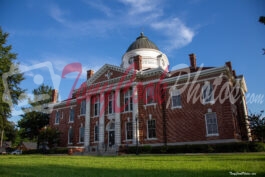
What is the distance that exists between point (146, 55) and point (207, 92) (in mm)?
15307

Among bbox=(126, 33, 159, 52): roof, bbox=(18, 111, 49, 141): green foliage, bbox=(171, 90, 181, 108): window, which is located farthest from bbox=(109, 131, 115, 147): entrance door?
bbox=(18, 111, 49, 141): green foliage

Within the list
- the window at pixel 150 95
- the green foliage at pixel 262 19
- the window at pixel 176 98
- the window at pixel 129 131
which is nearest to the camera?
the green foliage at pixel 262 19

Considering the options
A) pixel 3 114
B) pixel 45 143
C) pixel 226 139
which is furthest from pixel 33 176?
pixel 45 143

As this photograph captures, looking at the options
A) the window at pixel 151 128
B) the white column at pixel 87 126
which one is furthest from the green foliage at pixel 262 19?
the white column at pixel 87 126

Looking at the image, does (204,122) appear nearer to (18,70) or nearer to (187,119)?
(187,119)

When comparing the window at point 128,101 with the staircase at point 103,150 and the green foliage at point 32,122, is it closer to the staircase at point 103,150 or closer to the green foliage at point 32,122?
the staircase at point 103,150

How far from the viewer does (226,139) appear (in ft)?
73.1

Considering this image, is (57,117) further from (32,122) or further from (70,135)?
(32,122)

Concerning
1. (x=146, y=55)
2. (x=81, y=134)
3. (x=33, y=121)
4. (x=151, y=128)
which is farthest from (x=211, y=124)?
(x=33, y=121)

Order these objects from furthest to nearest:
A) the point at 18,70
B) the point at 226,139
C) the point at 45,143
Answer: the point at 45,143 → the point at 18,70 → the point at 226,139

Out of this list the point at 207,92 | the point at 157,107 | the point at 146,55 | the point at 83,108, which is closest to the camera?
the point at 207,92

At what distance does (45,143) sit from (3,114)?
9.27 metres

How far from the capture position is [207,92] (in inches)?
976

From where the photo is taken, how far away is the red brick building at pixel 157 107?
939 inches
